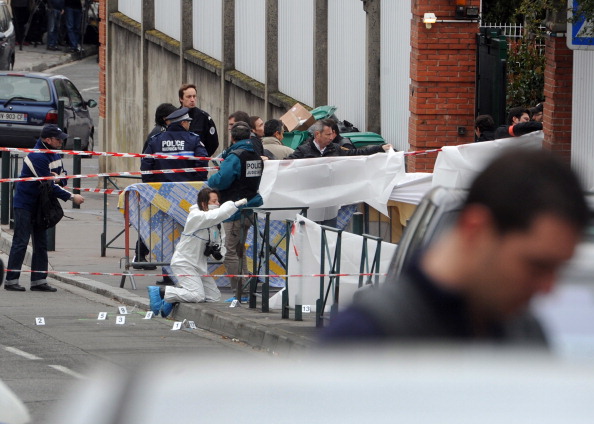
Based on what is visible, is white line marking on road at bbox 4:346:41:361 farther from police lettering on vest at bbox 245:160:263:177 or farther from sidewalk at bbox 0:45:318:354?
police lettering on vest at bbox 245:160:263:177

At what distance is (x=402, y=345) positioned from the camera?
2.56 m

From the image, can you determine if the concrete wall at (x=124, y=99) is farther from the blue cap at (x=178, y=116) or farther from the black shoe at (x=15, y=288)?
the black shoe at (x=15, y=288)

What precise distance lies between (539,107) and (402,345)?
13.9 m

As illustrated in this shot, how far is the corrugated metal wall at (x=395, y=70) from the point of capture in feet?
54.9

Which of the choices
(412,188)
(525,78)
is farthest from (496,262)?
(525,78)

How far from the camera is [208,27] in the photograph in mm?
24625

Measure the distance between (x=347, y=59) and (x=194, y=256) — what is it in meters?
6.84

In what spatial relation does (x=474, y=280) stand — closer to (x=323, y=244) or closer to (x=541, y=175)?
(x=541, y=175)

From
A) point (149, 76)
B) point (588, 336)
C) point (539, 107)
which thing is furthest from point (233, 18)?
point (588, 336)

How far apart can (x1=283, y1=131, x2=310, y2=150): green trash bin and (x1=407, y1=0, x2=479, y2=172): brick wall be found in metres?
1.94

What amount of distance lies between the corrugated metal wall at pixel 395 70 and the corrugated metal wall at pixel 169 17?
9061mm

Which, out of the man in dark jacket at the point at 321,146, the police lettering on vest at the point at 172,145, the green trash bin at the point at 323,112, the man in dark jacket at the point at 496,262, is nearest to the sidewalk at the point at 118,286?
the police lettering on vest at the point at 172,145

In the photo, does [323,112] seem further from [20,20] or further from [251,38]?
[20,20]

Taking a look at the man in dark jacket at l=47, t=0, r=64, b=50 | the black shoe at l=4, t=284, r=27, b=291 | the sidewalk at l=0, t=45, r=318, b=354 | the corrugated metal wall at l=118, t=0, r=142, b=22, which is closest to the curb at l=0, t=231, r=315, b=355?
the sidewalk at l=0, t=45, r=318, b=354
